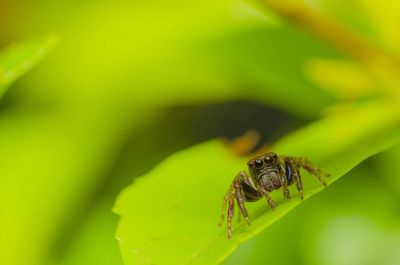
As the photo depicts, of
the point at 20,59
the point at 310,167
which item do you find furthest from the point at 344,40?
the point at 20,59

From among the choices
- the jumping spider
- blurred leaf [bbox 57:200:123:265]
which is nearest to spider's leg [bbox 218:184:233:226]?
the jumping spider

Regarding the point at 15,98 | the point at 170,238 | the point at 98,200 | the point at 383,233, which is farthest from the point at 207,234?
the point at 15,98

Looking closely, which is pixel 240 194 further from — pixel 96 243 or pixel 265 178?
pixel 96 243

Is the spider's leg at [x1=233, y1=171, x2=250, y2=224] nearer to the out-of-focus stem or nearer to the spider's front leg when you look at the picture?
the spider's front leg

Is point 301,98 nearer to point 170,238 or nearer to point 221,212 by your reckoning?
point 221,212

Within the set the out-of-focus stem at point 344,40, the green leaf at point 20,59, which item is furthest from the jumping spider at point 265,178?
the green leaf at point 20,59
